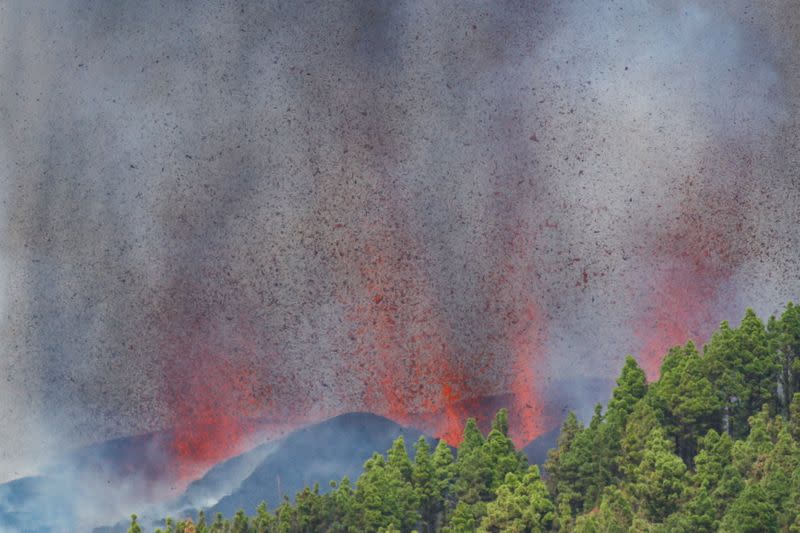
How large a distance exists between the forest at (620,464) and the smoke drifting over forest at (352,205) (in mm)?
9491

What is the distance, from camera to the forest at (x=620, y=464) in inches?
1423

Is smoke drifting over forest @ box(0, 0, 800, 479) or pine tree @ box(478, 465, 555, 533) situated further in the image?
smoke drifting over forest @ box(0, 0, 800, 479)

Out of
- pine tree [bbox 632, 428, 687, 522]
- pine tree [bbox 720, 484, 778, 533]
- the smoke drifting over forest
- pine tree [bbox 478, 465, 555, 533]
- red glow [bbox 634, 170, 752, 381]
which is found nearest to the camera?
pine tree [bbox 720, 484, 778, 533]

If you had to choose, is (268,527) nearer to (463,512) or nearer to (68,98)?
(463,512)

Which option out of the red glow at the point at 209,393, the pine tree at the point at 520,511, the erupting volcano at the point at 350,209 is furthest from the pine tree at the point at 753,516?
the red glow at the point at 209,393

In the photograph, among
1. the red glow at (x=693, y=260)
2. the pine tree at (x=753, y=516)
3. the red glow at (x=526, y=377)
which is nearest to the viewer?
the pine tree at (x=753, y=516)

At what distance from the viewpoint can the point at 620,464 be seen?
1501 inches

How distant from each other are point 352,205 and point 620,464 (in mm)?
14579

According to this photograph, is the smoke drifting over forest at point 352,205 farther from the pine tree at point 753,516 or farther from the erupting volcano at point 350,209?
the pine tree at point 753,516

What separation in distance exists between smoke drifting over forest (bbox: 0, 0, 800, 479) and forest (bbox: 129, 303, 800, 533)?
949 centimetres

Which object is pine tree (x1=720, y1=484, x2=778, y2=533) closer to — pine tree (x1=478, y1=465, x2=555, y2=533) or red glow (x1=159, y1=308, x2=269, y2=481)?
pine tree (x1=478, y1=465, x2=555, y2=533)

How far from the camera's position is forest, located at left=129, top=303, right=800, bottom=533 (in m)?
36.2

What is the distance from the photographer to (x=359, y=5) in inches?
1996

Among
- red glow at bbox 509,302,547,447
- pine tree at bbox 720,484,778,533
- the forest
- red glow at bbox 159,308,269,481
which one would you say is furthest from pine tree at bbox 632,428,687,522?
red glow at bbox 159,308,269,481
